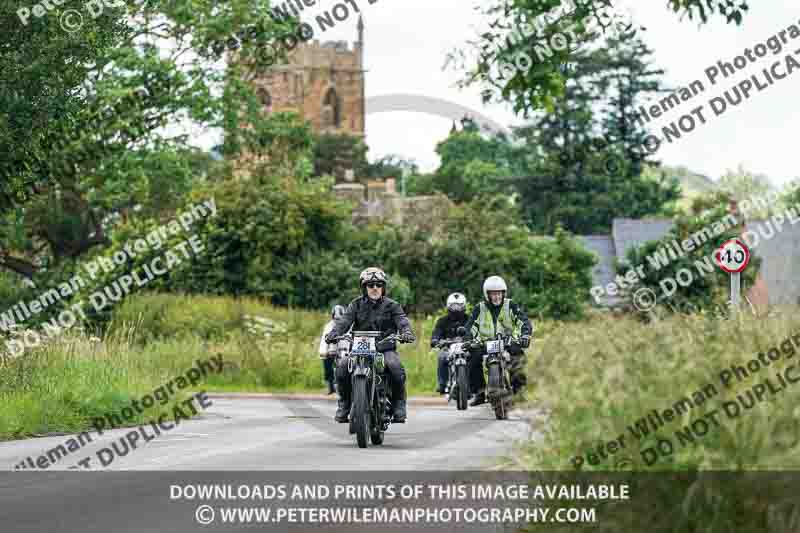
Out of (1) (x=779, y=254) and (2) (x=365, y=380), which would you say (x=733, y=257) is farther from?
(1) (x=779, y=254)

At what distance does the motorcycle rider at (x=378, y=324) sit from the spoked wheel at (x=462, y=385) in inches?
170

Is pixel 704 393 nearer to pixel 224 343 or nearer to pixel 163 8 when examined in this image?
pixel 224 343

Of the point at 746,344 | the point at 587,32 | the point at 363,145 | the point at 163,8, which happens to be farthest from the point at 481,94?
the point at 363,145

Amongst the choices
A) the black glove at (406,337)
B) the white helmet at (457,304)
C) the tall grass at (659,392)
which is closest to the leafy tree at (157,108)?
the white helmet at (457,304)

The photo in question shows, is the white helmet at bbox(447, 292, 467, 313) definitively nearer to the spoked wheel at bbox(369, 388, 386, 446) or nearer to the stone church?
the spoked wheel at bbox(369, 388, 386, 446)

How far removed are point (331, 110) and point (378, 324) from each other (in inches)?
6134

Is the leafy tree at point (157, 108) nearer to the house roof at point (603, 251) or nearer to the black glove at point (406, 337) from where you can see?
the black glove at point (406, 337)

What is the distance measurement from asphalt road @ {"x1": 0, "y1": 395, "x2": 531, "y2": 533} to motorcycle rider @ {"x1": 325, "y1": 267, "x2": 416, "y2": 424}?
50cm

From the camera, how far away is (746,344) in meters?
8.74

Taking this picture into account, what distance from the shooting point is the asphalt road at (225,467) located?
1141cm

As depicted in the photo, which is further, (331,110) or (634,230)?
(331,110)

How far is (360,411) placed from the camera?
17000 millimetres

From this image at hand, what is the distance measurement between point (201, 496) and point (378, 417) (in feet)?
15.8

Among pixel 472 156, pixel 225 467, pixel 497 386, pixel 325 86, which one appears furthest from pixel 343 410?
pixel 325 86
